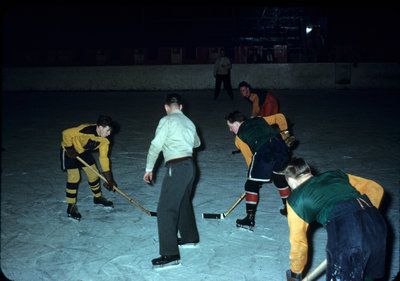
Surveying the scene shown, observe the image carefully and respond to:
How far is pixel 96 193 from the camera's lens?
5805 millimetres

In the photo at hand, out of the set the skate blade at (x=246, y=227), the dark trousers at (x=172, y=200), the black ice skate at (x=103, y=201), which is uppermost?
the dark trousers at (x=172, y=200)

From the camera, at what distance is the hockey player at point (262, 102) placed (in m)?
7.19

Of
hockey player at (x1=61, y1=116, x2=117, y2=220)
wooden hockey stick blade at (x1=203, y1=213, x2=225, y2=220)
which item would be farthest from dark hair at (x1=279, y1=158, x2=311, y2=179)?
hockey player at (x1=61, y1=116, x2=117, y2=220)

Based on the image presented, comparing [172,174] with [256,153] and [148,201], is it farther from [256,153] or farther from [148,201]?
[148,201]

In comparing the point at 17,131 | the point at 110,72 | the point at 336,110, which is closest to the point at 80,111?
the point at 17,131

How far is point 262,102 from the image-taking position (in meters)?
7.30

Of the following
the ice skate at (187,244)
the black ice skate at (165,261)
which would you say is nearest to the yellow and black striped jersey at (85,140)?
the ice skate at (187,244)

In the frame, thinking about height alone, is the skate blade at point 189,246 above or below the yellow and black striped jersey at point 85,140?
below

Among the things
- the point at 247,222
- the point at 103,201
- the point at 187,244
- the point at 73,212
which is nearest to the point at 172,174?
the point at 187,244

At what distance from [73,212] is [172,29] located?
17.2 m

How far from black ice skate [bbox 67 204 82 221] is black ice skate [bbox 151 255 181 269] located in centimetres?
159

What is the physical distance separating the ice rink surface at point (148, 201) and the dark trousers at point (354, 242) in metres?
1.02

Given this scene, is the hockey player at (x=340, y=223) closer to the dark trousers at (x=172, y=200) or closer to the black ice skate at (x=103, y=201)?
the dark trousers at (x=172, y=200)

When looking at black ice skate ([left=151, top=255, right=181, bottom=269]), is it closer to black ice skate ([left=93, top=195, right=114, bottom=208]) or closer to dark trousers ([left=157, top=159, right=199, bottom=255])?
dark trousers ([left=157, top=159, right=199, bottom=255])
